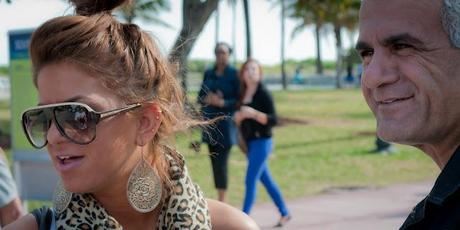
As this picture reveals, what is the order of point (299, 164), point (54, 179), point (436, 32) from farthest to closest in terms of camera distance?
1. point (299, 164)
2. point (54, 179)
3. point (436, 32)

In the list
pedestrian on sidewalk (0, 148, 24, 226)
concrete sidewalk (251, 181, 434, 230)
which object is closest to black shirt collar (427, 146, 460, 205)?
pedestrian on sidewalk (0, 148, 24, 226)

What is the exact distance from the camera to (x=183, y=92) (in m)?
2.36

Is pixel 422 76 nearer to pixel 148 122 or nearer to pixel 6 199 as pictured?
pixel 148 122

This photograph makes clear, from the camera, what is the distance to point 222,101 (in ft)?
25.2

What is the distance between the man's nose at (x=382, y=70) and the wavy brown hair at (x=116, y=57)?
747 mm

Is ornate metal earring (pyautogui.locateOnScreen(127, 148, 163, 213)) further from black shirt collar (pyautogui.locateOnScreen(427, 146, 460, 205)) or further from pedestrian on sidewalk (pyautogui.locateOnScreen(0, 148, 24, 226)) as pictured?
pedestrian on sidewalk (pyautogui.locateOnScreen(0, 148, 24, 226))

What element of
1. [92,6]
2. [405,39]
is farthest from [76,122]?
[405,39]

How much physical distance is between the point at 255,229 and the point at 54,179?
14.2 ft

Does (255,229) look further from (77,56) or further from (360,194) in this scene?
(360,194)

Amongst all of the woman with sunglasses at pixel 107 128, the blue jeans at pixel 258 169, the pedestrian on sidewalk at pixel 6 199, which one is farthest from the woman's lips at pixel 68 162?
the blue jeans at pixel 258 169

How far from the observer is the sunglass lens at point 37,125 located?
6.61 feet

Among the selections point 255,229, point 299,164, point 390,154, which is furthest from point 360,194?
point 255,229

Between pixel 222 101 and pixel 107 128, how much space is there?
5.68 meters

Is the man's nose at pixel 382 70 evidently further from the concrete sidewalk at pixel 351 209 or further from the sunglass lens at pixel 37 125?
the concrete sidewalk at pixel 351 209
